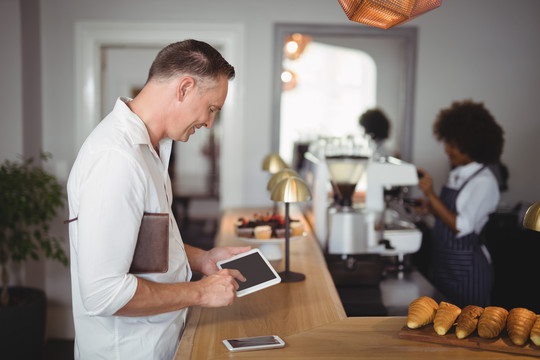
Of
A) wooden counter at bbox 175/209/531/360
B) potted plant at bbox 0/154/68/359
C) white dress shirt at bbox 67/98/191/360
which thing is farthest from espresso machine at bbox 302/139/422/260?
potted plant at bbox 0/154/68/359

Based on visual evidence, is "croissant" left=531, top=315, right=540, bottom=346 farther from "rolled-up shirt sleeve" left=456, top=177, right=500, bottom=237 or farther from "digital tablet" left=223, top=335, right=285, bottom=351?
"rolled-up shirt sleeve" left=456, top=177, right=500, bottom=237

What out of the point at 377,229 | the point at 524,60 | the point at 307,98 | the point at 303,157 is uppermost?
the point at 524,60

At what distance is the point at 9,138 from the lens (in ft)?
11.8

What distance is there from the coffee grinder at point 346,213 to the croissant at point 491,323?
1.16 meters

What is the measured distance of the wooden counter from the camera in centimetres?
146

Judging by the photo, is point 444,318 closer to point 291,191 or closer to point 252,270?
point 252,270

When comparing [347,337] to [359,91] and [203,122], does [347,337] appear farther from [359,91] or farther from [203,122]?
[359,91]

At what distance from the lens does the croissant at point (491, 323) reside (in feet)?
4.91

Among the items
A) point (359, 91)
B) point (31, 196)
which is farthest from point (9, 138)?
point (359, 91)

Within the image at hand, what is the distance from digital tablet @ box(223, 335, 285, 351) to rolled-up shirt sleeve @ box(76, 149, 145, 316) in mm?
327

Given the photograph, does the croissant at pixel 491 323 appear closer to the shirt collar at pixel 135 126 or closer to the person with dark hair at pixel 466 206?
the shirt collar at pixel 135 126

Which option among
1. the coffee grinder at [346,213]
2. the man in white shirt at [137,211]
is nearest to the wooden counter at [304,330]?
the man in white shirt at [137,211]

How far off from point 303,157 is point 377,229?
4.43 ft

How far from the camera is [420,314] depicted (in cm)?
156
